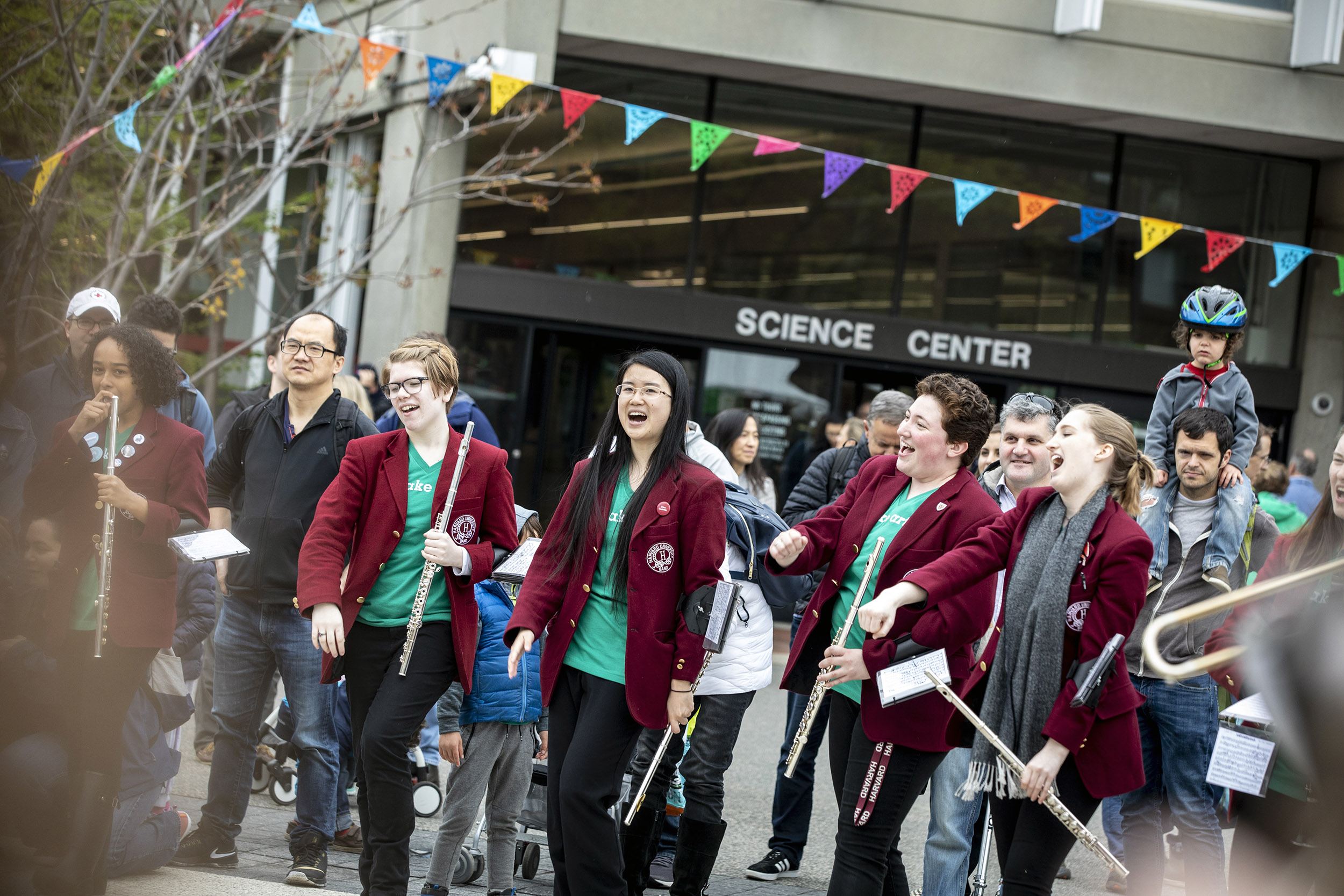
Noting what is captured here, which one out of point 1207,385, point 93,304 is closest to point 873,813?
point 1207,385

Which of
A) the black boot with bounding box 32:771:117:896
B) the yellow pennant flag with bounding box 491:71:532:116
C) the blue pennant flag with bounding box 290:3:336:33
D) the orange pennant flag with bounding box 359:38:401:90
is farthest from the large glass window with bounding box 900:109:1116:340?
the black boot with bounding box 32:771:117:896

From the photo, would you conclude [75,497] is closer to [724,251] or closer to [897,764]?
[897,764]

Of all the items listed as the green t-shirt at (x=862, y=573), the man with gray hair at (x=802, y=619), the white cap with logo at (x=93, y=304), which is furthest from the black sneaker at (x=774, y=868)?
the white cap with logo at (x=93, y=304)

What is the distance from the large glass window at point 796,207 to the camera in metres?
13.5

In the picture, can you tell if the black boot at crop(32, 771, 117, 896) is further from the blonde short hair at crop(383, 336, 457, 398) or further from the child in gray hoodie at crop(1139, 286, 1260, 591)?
the child in gray hoodie at crop(1139, 286, 1260, 591)

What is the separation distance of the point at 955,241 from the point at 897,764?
1080 cm

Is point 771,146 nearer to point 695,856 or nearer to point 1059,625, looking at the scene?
point 695,856

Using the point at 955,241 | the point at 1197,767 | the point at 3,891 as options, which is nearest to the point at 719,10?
the point at 955,241

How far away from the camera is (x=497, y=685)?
15.7 ft

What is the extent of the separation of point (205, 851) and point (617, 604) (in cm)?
219

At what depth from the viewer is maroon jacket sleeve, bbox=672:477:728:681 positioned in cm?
398

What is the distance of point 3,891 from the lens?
110 inches

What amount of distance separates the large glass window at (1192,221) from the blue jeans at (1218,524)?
9.38 meters

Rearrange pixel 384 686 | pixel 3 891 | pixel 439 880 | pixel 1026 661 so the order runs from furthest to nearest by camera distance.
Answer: pixel 439 880 → pixel 384 686 → pixel 1026 661 → pixel 3 891
